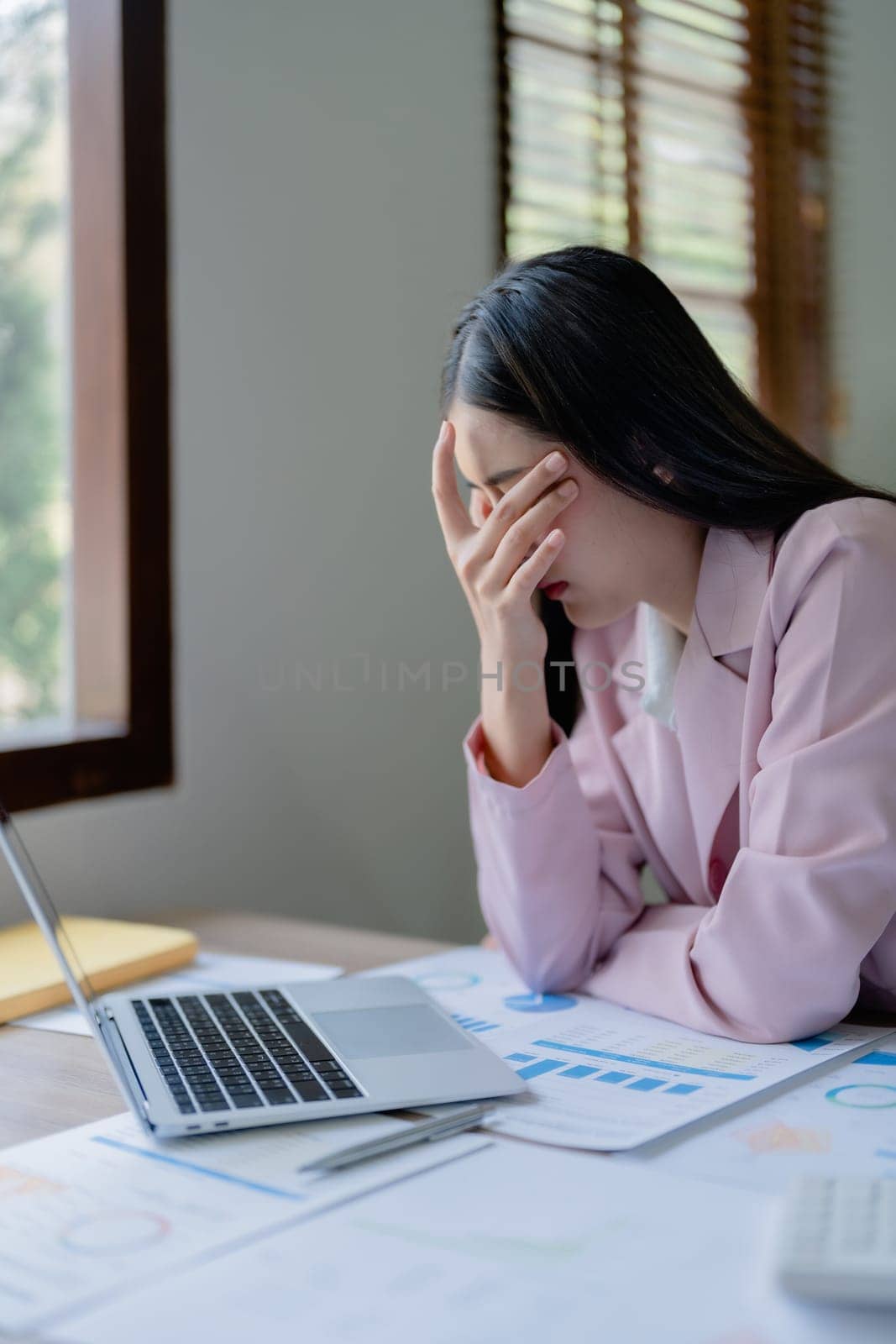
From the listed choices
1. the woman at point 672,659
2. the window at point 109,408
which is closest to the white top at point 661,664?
the woman at point 672,659

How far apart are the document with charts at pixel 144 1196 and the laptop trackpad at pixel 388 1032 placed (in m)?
0.09


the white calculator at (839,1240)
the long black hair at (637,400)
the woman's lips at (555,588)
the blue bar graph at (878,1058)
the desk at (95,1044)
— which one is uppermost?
the long black hair at (637,400)

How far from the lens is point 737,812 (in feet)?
3.57

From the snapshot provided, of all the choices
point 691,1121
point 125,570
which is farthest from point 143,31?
point 691,1121

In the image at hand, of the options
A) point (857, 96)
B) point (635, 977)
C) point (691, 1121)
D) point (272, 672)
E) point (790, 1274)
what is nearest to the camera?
point (790, 1274)

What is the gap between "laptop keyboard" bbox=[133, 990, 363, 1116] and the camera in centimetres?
77

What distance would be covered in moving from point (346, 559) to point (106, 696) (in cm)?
35

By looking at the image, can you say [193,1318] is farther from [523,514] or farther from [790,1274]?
[523,514]

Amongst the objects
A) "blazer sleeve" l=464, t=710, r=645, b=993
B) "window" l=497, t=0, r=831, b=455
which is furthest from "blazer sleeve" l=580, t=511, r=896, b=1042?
"window" l=497, t=0, r=831, b=455

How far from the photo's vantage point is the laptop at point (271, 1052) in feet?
2.49

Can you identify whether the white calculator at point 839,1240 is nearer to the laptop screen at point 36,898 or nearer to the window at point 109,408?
the laptop screen at point 36,898

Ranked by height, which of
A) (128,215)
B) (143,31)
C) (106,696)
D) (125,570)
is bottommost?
(106,696)

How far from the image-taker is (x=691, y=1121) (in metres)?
0.74

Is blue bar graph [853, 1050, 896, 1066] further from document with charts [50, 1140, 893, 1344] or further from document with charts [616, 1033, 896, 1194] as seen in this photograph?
document with charts [50, 1140, 893, 1344]
